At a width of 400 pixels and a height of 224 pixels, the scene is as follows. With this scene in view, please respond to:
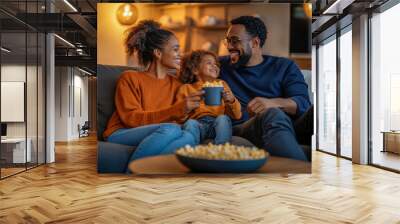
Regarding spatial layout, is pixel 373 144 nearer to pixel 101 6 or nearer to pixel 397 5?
pixel 397 5

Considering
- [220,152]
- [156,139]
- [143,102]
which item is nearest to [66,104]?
[143,102]

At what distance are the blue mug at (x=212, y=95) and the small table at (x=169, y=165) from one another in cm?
94

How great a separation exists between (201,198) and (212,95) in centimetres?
167

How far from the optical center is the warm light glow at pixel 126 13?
19.5 ft

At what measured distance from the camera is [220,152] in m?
5.80

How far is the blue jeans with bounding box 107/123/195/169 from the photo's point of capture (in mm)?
5820

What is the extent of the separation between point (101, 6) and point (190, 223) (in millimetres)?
3676

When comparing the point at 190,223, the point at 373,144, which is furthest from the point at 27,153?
the point at 373,144

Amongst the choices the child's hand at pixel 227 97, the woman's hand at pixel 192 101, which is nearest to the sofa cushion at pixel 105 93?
the woman's hand at pixel 192 101

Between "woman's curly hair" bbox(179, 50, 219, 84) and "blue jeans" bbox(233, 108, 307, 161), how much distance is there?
3.24 ft

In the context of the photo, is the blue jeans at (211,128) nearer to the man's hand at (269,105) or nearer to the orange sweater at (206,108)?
the orange sweater at (206,108)

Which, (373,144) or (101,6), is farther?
(373,144)

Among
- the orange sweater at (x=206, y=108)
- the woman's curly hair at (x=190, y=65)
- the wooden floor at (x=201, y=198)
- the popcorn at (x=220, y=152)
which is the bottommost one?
the wooden floor at (x=201, y=198)

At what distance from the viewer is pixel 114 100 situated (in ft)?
19.5
